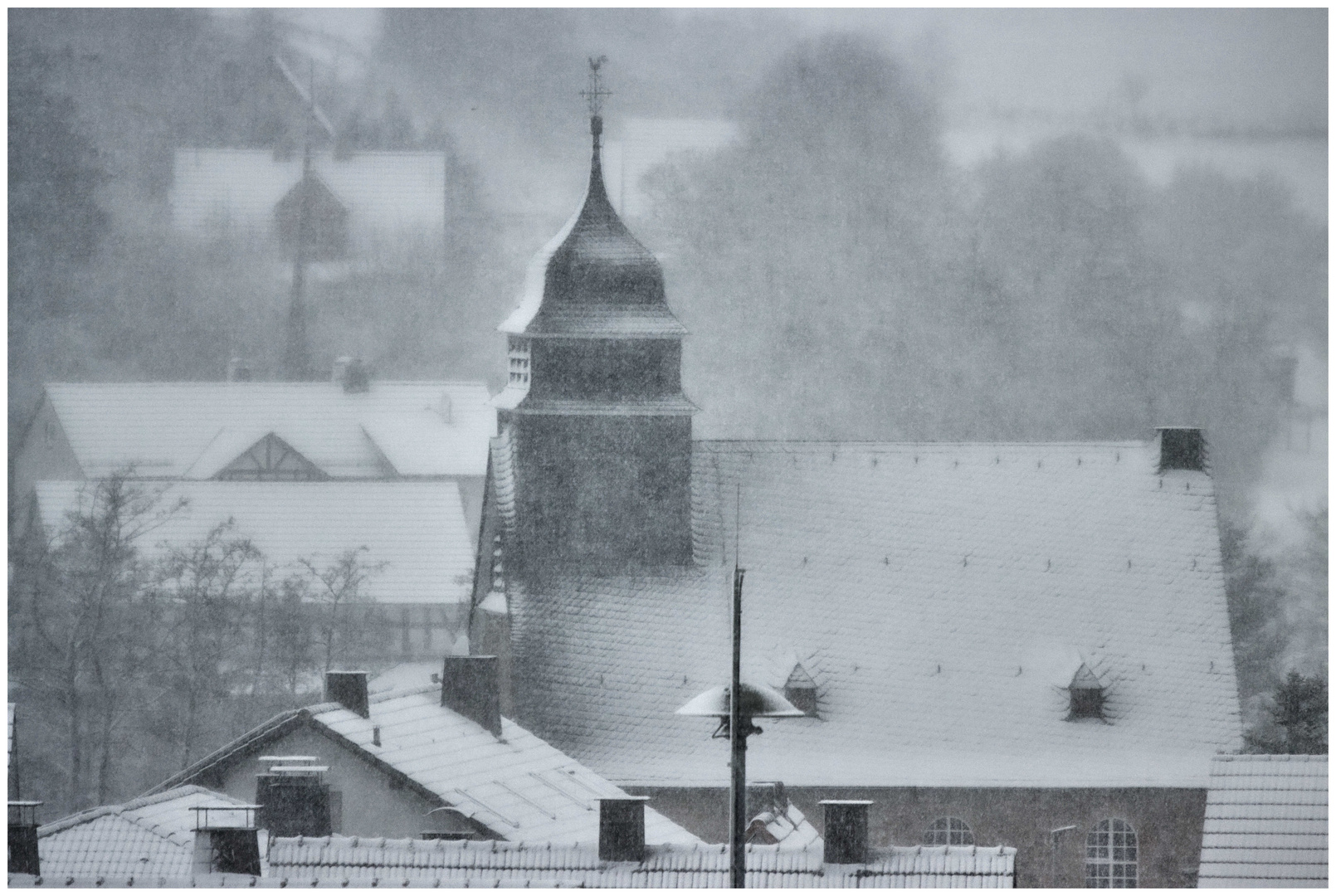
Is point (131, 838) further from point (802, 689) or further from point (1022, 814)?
point (1022, 814)

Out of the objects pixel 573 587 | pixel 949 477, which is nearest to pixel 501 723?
pixel 573 587

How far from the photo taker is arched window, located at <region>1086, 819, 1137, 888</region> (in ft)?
60.0

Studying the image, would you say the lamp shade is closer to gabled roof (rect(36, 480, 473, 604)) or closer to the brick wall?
the brick wall

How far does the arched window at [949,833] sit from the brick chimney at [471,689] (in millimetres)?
2581

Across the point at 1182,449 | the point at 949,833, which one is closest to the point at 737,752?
the point at 949,833

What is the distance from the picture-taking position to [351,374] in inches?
740

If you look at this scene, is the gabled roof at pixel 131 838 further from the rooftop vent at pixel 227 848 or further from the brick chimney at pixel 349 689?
the brick chimney at pixel 349 689

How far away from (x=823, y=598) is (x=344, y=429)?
9.77 ft

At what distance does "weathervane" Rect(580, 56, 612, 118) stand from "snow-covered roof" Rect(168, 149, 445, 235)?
0.95 metres

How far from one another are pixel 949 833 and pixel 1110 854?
0.93 m

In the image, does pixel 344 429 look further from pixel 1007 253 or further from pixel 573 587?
pixel 1007 253

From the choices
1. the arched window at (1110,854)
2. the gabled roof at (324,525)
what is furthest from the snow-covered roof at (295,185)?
the arched window at (1110,854)

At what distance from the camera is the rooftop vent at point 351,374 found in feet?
61.6

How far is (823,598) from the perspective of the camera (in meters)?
18.8
